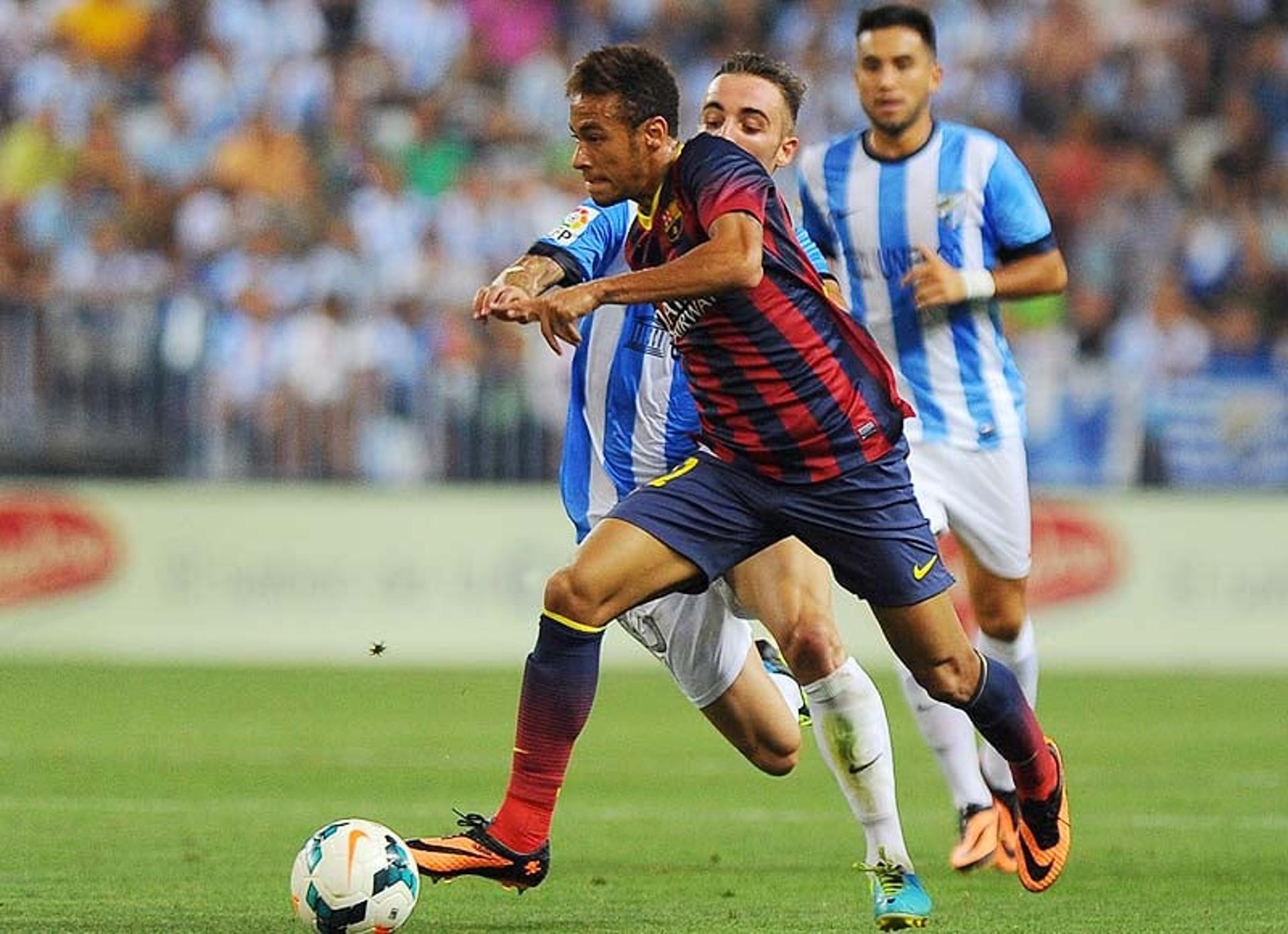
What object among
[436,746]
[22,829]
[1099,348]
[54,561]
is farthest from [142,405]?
[22,829]

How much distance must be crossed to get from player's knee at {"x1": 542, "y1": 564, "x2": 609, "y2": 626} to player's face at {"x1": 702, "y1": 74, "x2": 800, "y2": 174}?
5.28 feet

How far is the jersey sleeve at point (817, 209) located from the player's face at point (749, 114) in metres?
1.24

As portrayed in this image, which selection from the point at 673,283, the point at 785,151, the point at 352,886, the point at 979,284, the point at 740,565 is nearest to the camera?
the point at 352,886

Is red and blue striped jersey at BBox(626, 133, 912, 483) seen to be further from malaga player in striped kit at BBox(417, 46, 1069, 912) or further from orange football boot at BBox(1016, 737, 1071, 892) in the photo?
orange football boot at BBox(1016, 737, 1071, 892)

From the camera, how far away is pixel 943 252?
8375 mm

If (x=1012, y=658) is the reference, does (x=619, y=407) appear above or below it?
above

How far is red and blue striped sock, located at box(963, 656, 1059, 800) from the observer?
6488 millimetres

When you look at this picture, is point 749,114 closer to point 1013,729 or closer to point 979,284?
point 979,284

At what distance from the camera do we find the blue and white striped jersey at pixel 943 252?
27.3 feet

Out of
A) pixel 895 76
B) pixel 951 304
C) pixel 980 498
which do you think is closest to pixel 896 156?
pixel 895 76

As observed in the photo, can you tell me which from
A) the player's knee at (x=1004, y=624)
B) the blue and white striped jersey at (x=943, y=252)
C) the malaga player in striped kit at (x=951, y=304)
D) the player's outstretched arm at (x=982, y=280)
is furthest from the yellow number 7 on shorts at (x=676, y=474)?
the player's knee at (x=1004, y=624)

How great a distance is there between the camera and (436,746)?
38.2ft

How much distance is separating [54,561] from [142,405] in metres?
1.19

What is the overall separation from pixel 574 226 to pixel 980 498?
2063mm
